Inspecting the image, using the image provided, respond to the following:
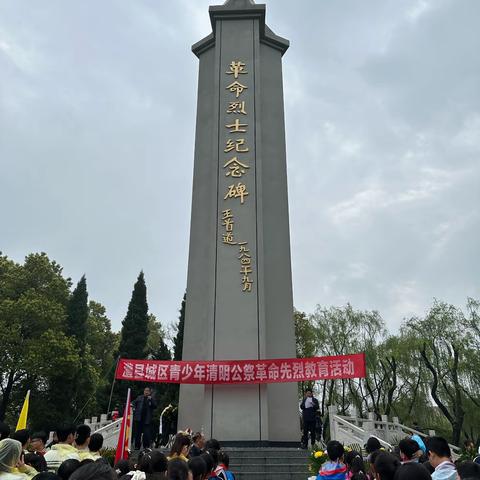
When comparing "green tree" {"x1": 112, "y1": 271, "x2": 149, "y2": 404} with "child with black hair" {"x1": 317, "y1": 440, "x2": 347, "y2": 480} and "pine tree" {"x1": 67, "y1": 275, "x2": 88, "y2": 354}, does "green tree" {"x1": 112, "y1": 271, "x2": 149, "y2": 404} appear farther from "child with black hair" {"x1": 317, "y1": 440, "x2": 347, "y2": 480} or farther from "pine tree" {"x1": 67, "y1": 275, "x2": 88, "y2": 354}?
"child with black hair" {"x1": 317, "y1": 440, "x2": 347, "y2": 480}

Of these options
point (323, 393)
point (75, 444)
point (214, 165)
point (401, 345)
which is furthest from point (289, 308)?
point (323, 393)

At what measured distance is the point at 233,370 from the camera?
410 inches

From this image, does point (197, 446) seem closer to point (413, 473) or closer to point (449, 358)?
point (413, 473)

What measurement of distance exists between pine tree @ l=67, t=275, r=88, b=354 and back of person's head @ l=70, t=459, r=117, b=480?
21.4 m

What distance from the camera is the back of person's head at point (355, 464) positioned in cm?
379

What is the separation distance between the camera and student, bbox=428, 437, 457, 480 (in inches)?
109

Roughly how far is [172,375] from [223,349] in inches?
52.0

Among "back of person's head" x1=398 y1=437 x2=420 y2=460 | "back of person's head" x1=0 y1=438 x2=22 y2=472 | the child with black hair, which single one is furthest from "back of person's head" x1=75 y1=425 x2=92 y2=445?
"back of person's head" x1=398 y1=437 x2=420 y2=460

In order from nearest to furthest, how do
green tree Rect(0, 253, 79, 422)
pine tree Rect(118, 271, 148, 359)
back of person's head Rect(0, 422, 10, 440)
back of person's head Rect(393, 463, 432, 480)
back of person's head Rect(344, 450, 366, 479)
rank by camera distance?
1. back of person's head Rect(393, 463, 432, 480)
2. back of person's head Rect(0, 422, 10, 440)
3. back of person's head Rect(344, 450, 366, 479)
4. green tree Rect(0, 253, 79, 422)
5. pine tree Rect(118, 271, 148, 359)

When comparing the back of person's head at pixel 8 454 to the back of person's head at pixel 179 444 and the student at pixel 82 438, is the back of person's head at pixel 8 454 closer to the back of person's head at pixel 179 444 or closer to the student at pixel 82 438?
the student at pixel 82 438

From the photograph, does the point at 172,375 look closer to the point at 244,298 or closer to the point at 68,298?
the point at 244,298

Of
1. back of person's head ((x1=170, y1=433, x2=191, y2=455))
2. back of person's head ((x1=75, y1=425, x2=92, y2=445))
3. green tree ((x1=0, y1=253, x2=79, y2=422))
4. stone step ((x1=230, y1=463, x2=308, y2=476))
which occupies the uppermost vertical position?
green tree ((x1=0, y1=253, x2=79, y2=422))

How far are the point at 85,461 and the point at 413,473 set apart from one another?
5.35ft

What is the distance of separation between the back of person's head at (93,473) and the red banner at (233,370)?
8.77m
